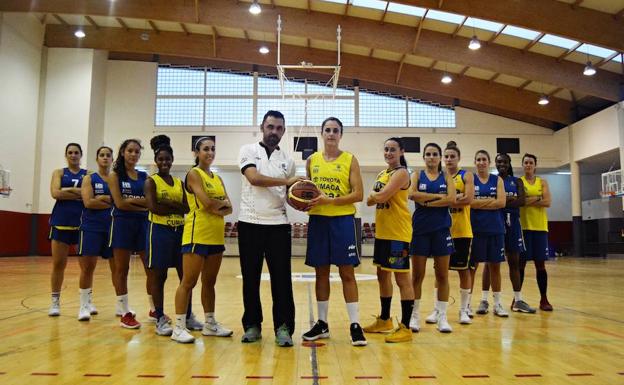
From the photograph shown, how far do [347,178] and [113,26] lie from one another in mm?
17769

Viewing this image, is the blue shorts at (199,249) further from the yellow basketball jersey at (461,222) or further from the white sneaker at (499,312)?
the white sneaker at (499,312)

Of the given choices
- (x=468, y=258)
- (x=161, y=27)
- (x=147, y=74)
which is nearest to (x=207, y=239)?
(x=468, y=258)

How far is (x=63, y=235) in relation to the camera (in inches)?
197

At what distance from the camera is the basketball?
3.64m

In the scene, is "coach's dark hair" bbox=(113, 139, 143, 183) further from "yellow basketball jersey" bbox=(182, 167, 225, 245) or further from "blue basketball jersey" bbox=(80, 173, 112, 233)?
"yellow basketball jersey" bbox=(182, 167, 225, 245)

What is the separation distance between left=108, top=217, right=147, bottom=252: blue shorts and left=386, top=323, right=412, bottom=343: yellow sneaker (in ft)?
7.84

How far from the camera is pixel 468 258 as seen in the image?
189 inches

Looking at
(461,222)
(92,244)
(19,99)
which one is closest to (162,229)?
(92,244)

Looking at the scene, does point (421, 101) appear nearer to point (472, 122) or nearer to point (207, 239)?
point (472, 122)

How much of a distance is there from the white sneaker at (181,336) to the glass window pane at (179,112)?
58.0 ft

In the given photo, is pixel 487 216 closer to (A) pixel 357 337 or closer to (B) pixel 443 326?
(B) pixel 443 326

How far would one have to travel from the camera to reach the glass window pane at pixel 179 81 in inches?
810

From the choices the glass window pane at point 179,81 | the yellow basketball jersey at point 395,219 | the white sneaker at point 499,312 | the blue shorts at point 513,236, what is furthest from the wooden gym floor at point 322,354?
the glass window pane at point 179,81

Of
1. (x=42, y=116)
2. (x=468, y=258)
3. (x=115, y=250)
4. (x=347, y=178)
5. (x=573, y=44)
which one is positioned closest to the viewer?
(x=347, y=178)
